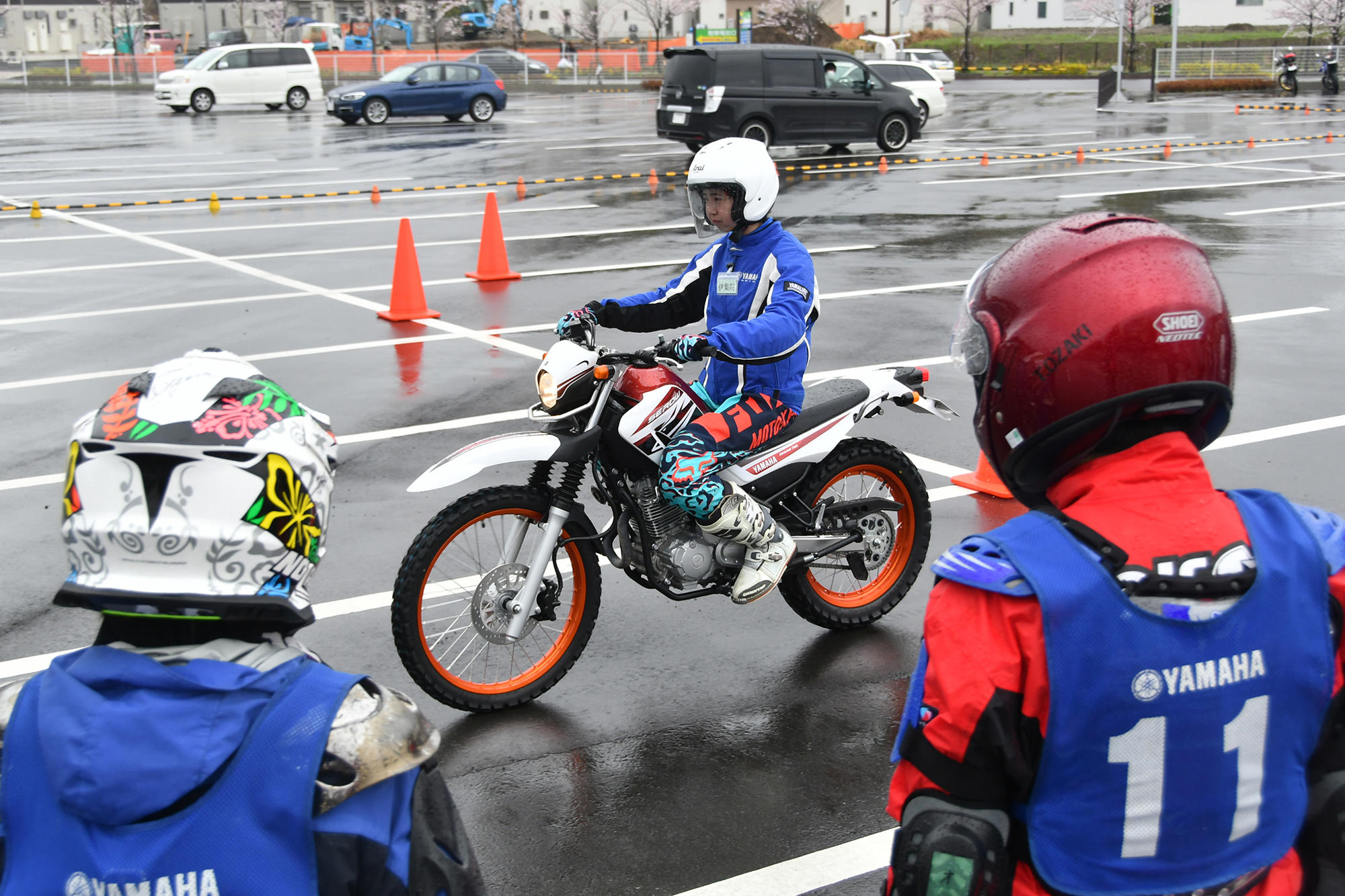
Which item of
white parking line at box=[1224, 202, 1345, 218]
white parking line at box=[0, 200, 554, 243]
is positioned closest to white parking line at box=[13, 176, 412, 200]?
white parking line at box=[0, 200, 554, 243]

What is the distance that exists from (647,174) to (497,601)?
17.9 meters

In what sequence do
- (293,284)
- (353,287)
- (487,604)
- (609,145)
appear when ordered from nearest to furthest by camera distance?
(487,604)
(353,287)
(293,284)
(609,145)

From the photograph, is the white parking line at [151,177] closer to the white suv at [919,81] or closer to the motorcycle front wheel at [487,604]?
the white suv at [919,81]

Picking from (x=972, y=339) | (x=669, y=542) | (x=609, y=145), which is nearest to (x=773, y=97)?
(x=609, y=145)

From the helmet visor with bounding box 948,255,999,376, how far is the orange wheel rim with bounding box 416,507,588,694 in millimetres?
2762

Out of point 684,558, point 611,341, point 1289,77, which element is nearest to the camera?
point 684,558

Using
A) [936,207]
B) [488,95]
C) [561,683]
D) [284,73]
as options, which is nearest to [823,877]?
[561,683]

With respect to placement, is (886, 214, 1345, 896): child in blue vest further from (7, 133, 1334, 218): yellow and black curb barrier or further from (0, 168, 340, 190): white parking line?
(0, 168, 340, 190): white parking line

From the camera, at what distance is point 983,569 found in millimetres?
1597

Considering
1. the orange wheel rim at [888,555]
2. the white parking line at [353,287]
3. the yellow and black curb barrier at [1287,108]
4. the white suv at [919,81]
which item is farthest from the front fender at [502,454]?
the yellow and black curb barrier at [1287,108]

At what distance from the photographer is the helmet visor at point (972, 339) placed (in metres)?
1.85

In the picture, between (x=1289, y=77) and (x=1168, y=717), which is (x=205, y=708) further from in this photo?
(x=1289, y=77)

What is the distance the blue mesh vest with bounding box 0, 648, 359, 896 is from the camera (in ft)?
5.31

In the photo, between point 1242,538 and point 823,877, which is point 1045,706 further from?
point 823,877
